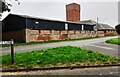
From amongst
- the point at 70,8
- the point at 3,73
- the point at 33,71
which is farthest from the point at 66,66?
the point at 70,8

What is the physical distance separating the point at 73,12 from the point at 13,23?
126 feet

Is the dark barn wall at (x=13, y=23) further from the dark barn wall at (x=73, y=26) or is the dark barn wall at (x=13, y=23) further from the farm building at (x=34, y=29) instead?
the dark barn wall at (x=73, y=26)

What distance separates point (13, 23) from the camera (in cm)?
4631

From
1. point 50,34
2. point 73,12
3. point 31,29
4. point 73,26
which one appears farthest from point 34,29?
point 73,12

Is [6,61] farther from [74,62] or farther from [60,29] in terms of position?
[60,29]

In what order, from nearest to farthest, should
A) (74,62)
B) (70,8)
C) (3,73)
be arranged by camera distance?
(3,73) < (74,62) < (70,8)

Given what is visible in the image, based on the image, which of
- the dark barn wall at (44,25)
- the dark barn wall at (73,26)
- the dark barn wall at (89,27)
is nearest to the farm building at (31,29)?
the dark barn wall at (44,25)

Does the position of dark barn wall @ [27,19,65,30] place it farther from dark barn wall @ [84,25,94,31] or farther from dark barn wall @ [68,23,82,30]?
dark barn wall @ [84,25,94,31]

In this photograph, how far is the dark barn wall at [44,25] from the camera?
43.6 meters

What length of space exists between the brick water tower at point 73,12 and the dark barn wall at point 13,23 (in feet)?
116

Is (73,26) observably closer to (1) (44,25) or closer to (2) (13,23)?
(1) (44,25)

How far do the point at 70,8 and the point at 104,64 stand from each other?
72275mm

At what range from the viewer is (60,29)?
52.2m

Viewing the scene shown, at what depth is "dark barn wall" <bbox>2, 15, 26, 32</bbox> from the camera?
43125 millimetres
